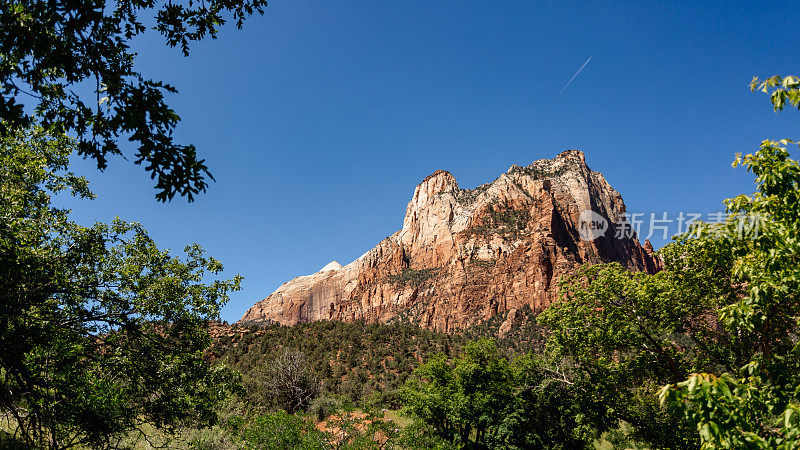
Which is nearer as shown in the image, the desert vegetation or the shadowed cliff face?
the desert vegetation

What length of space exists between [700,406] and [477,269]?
114927mm

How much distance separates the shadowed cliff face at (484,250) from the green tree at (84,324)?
94.5 meters

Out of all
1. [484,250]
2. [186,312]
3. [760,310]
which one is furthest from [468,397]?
[484,250]

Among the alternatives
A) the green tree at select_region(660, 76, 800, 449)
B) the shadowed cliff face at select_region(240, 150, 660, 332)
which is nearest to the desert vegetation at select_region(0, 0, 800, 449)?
the green tree at select_region(660, 76, 800, 449)

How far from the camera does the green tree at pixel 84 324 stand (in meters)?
6.46

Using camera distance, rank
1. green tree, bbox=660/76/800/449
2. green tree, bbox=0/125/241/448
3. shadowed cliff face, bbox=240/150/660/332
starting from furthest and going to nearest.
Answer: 1. shadowed cliff face, bbox=240/150/660/332
2. green tree, bbox=0/125/241/448
3. green tree, bbox=660/76/800/449

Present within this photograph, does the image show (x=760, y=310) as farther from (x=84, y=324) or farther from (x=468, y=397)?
(x=468, y=397)

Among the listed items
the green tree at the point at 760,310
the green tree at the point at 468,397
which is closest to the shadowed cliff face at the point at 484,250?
the green tree at the point at 468,397

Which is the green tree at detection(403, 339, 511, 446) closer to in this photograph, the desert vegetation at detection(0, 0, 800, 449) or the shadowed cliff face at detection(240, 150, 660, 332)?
the desert vegetation at detection(0, 0, 800, 449)

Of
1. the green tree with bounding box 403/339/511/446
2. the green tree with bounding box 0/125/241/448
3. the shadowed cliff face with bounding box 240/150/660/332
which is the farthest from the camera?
the shadowed cliff face with bounding box 240/150/660/332

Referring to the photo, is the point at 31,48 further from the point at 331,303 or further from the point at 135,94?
the point at 331,303

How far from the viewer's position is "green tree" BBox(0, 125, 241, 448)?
6.46 metres

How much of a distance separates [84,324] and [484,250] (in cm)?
11542

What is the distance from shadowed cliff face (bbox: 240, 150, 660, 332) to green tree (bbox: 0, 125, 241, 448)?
94.5 m
